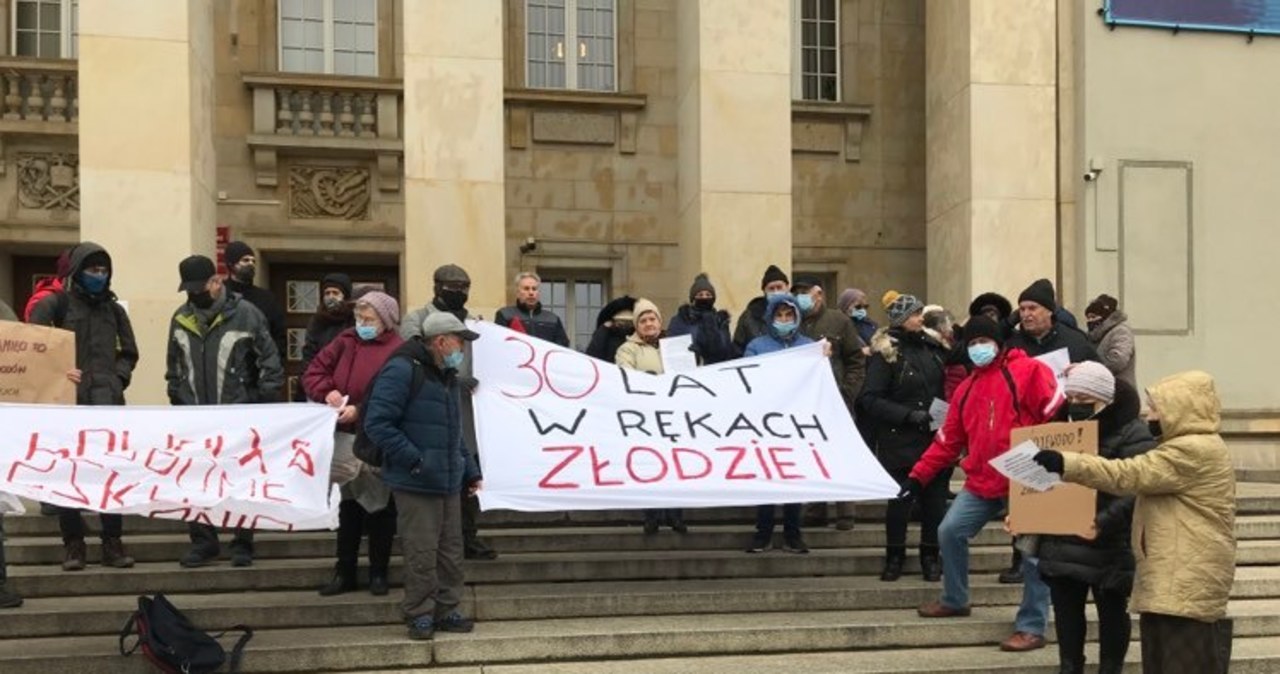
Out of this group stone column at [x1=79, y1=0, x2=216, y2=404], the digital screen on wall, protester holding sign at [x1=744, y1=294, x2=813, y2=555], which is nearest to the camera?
protester holding sign at [x1=744, y1=294, x2=813, y2=555]

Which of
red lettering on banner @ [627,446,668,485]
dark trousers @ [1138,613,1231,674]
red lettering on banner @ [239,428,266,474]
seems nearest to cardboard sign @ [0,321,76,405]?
red lettering on banner @ [239,428,266,474]

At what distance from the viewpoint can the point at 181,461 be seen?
6840mm

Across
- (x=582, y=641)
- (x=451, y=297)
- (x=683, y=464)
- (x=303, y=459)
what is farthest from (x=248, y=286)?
(x=582, y=641)

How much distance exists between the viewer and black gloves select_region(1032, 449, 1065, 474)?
5379mm

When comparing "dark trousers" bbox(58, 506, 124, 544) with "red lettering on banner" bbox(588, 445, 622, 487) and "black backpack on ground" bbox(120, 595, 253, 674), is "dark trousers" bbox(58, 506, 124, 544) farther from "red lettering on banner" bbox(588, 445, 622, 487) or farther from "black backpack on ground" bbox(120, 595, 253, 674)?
"red lettering on banner" bbox(588, 445, 622, 487)

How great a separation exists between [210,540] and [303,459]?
4.84 feet

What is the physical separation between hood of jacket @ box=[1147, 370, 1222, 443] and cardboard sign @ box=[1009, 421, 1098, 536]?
1.73 ft

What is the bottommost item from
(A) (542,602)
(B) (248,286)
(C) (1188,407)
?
(A) (542,602)

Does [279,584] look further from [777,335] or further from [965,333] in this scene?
[965,333]

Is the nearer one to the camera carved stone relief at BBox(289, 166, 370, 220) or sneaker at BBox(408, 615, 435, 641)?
sneaker at BBox(408, 615, 435, 641)

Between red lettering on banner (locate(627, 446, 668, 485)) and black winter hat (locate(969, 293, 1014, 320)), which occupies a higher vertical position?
black winter hat (locate(969, 293, 1014, 320))

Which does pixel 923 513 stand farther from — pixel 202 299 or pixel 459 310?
pixel 202 299

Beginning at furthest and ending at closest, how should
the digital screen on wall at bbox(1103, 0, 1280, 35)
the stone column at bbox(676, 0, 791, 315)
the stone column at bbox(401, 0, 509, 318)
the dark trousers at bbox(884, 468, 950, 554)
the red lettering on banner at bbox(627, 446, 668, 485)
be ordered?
the digital screen on wall at bbox(1103, 0, 1280, 35) → the stone column at bbox(676, 0, 791, 315) → the stone column at bbox(401, 0, 509, 318) → the dark trousers at bbox(884, 468, 950, 554) → the red lettering on banner at bbox(627, 446, 668, 485)

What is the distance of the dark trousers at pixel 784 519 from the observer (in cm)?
862
